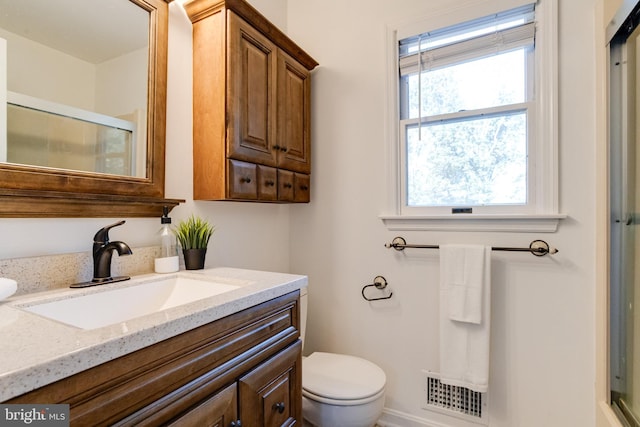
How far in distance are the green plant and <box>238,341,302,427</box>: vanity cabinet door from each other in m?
0.58

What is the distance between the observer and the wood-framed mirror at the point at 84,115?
3.00ft

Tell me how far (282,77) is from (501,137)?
1.15 metres

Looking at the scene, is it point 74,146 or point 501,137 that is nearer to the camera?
point 74,146

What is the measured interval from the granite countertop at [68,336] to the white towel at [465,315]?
1.00m

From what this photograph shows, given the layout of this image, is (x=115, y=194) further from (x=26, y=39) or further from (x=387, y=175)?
(x=387, y=175)

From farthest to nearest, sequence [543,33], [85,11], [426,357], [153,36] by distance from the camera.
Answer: [426,357] < [543,33] < [153,36] < [85,11]

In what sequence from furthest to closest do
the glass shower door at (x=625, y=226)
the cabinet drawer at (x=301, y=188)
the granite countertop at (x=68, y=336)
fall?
the cabinet drawer at (x=301, y=188), the glass shower door at (x=625, y=226), the granite countertop at (x=68, y=336)

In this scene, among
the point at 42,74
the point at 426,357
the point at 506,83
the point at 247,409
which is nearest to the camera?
the point at 247,409

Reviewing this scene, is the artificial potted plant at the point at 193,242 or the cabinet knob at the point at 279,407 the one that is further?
the artificial potted plant at the point at 193,242

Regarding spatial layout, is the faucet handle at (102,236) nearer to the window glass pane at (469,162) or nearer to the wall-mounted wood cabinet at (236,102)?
the wall-mounted wood cabinet at (236,102)

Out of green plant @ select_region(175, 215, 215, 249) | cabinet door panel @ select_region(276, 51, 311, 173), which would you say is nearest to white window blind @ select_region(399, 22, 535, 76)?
cabinet door panel @ select_region(276, 51, 311, 173)

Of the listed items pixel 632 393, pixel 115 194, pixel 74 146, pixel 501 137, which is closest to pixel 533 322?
pixel 632 393

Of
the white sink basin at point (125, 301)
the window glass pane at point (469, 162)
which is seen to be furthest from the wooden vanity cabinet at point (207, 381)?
the window glass pane at point (469, 162)

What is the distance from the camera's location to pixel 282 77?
5.45ft
